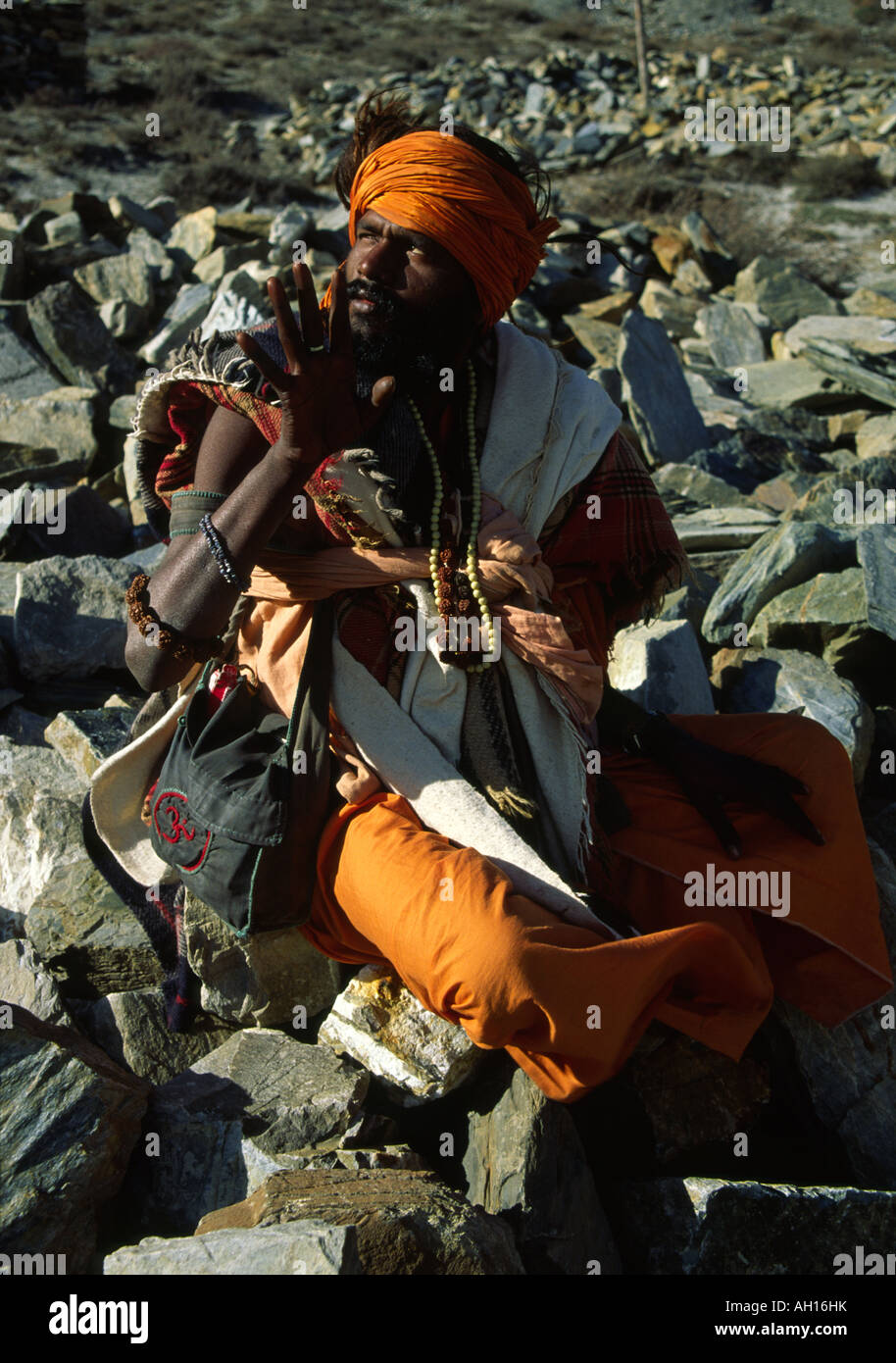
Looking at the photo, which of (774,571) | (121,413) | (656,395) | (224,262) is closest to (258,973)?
(774,571)

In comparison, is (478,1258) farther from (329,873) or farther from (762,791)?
(762,791)

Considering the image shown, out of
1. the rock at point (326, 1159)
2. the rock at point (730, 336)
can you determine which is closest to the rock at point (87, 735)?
the rock at point (326, 1159)

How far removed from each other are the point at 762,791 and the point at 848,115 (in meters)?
16.0

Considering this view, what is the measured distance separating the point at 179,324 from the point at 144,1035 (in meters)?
5.46

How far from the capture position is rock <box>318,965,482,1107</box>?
7.82ft

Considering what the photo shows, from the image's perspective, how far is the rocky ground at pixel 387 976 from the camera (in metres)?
2.14

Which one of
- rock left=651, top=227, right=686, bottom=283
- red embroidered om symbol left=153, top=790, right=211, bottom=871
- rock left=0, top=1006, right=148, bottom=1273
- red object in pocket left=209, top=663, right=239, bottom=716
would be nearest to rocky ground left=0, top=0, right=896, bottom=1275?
rock left=0, top=1006, right=148, bottom=1273

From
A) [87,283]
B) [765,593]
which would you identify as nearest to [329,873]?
[765,593]

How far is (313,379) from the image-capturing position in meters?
2.02

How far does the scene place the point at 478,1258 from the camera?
1.91 metres

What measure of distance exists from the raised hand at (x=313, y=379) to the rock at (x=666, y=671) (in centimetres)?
171

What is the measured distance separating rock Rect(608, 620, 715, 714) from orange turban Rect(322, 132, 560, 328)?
1.33m

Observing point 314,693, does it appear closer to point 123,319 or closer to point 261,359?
point 261,359

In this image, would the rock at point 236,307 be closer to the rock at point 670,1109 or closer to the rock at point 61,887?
the rock at point 61,887
